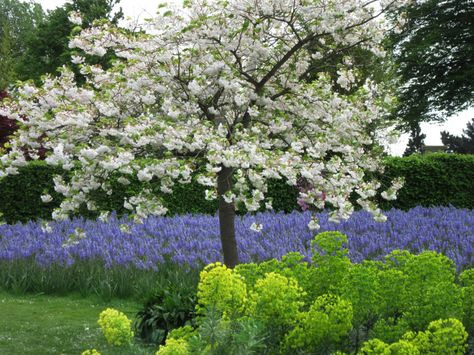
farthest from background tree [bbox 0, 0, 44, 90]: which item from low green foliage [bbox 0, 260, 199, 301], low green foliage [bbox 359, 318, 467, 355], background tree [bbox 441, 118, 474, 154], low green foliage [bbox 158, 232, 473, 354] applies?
low green foliage [bbox 359, 318, 467, 355]

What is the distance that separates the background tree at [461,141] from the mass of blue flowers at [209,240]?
1254 inches

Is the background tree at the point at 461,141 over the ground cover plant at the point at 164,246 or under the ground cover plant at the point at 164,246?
over

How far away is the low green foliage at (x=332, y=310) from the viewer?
3.85 metres

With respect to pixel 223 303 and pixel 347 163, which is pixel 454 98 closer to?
pixel 347 163

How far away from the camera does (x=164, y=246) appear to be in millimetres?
11453

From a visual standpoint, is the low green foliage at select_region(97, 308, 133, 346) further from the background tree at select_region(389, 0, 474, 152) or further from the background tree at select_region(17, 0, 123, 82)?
the background tree at select_region(389, 0, 474, 152)

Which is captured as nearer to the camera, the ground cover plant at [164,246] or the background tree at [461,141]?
the ground cover plant at [164,246]

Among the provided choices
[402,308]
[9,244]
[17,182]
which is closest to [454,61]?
[17,182]

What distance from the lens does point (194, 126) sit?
23.1 feet

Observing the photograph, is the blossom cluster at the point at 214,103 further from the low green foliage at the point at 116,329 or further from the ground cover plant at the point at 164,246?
the low green foliage at the point at 116,329

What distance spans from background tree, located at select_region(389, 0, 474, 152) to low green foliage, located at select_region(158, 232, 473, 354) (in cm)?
3096

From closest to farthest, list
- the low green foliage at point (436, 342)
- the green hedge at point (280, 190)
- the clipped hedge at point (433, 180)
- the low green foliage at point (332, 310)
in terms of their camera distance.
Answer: the low green foliage at point (436, 342), the low green foliage at point (332, 310), the green hedge at point (280, 190), the clipped hedge at point (433, 180)

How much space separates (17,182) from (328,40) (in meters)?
9.34

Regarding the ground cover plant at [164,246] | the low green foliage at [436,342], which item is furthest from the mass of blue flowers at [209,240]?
the low green foliage at [436,342]
